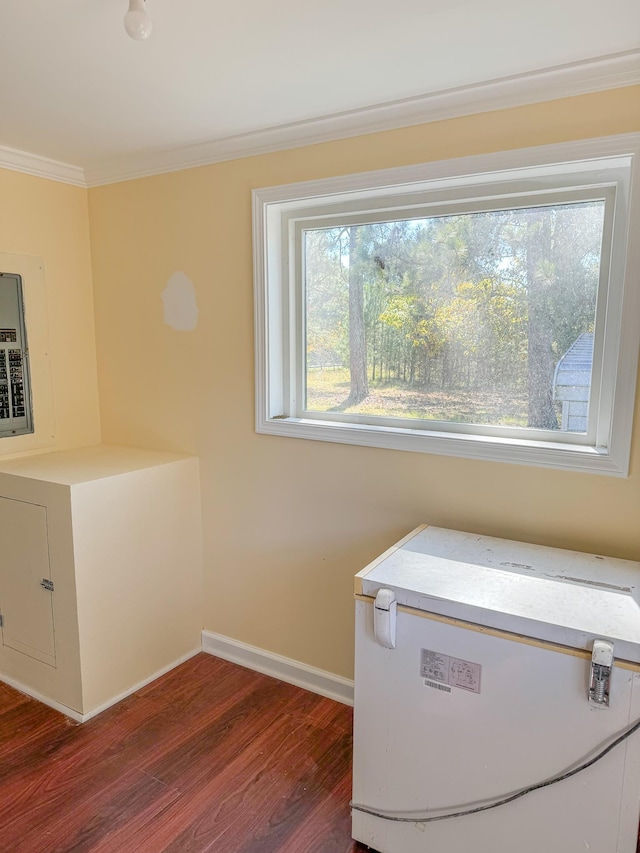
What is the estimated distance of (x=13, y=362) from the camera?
2453 mm

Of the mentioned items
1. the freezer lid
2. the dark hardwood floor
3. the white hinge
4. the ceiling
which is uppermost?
the ceiling

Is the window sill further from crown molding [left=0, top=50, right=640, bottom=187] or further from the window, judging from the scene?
crown molding [left=0, top=50, right=640, bottom=187]

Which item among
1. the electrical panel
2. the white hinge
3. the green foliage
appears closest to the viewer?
the white hinge

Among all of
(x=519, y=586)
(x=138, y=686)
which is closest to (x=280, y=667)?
(x=138, y=686)

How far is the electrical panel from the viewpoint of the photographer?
2.40 metres

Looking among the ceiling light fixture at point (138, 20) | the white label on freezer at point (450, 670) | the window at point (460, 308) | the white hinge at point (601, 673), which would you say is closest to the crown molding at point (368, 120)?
the window at point (460, 308)

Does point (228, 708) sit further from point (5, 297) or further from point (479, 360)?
point (5, 297)

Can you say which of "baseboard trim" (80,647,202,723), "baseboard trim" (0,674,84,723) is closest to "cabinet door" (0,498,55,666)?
"baseboard trim" (0,674,84,723)

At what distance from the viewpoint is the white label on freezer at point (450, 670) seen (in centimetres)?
138

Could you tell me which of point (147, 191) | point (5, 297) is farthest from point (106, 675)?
point (147, 191)

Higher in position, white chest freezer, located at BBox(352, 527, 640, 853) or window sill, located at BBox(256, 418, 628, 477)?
window sill, located at BBox(256, 418, 628, 477)

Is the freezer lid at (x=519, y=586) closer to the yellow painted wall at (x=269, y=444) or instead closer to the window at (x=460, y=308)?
the yellow painted wall at (x=269, y=444)

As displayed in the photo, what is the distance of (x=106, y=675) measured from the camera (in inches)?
87.7

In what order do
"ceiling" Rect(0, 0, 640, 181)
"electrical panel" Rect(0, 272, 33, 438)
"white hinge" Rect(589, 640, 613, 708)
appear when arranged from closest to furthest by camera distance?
1. "white hinge" Rect(589, 640, 613, 708)
2. "ceiling" Rect(0, 0, 640, 181)
3. "electrical panel" Rect(0, 272, 33, 438)
